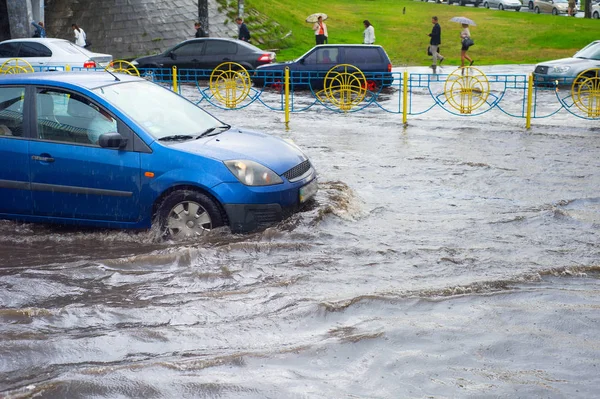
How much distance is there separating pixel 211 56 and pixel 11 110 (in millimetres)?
16484

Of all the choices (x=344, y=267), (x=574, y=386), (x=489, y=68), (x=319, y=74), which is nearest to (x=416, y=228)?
(x=344, y=267)

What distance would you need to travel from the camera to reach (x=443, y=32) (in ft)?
146

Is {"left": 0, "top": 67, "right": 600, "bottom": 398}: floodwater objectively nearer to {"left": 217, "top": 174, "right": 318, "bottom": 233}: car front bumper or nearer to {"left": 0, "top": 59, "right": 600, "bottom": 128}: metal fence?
{"left": 217, "top": 174, "right": 318, "bottom": 233}: car front bumper

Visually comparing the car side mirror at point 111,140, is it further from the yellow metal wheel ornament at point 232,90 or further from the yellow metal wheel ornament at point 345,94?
the yellow metal wheel ornament at point 232,90

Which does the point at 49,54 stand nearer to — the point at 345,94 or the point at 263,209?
the point at 345,94

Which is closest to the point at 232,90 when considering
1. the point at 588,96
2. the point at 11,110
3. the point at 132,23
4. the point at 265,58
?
the point at 265,58

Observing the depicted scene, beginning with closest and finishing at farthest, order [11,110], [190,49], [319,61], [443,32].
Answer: [11,110] → [319,61] → [190,49] → [443,32]

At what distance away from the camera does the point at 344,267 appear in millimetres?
6953

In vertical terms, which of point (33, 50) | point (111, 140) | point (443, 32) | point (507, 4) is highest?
point (507, 4)

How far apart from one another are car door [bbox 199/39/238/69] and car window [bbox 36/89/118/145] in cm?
1636

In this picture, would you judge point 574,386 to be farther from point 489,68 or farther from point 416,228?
point 489,68

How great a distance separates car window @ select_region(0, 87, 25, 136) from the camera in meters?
7.81

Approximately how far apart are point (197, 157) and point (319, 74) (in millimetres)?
14658

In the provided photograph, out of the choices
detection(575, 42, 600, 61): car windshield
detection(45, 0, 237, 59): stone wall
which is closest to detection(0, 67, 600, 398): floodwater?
detection(575, 42, 600, 61): car windshield
